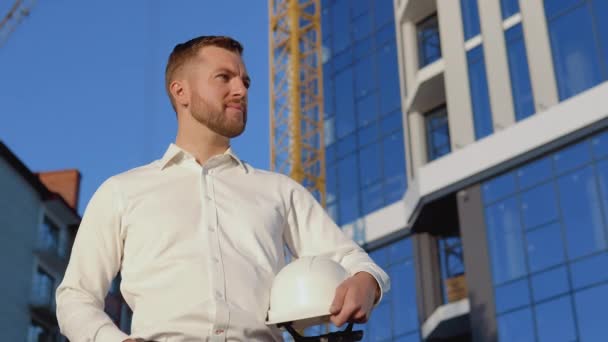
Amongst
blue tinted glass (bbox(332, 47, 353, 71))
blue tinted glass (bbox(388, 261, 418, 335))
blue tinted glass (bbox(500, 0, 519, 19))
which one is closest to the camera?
blue tinted glass (bbox(500, 0, 519, 19))

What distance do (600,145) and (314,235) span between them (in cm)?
2518

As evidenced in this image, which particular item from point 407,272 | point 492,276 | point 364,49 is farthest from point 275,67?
point 492,276

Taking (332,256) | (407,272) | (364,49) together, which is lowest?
(332,256)

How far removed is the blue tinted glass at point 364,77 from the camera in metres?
41.0

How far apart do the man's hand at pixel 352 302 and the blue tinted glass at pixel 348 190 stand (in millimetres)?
36063

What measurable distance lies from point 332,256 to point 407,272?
32.8m

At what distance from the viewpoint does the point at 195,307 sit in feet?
11.3

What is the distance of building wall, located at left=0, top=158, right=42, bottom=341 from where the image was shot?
40094 mm

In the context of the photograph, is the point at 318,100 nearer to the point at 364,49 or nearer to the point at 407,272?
the point at 364,49

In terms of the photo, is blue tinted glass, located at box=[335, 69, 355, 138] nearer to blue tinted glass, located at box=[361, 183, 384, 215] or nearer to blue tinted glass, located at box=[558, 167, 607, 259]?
blue tinted glass, located at box=[361, 183, 384, 215]

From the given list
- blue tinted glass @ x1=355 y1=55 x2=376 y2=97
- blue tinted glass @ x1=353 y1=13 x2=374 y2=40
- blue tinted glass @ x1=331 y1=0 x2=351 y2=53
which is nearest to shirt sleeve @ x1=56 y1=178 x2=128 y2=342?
blue tinted glass @ x1=355 y1=55 x2=376 y2=97

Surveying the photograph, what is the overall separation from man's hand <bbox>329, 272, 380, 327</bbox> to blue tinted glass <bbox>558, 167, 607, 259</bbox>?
79.9ft

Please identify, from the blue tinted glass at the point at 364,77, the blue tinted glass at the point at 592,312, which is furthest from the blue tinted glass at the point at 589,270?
the blue tinted glass at the point at 364,77

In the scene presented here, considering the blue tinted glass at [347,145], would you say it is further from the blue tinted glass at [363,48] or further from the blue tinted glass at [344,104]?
the blue tinted glass at [363,48]
